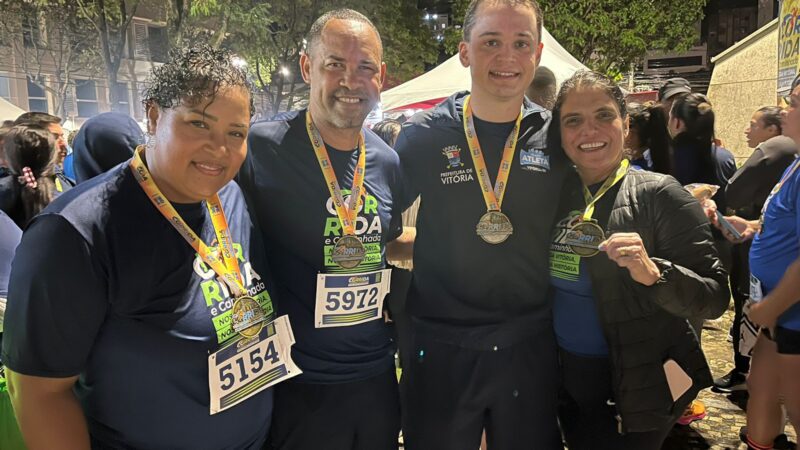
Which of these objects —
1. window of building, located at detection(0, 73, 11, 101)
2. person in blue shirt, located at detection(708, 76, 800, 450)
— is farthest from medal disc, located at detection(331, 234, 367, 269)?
window of building, located at detection(0, 73, 11, 101)

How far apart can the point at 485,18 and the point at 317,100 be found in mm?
810

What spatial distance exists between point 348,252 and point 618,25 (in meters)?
16.7

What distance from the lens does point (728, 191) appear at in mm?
4465

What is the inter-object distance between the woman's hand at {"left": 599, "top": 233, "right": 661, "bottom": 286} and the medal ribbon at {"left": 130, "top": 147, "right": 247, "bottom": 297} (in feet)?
3.91

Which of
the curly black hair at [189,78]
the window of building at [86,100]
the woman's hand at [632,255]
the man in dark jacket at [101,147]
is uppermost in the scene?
the window of building at [86,100]

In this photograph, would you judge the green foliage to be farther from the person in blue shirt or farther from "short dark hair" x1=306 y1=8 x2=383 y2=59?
"short dark hair" x1=306 y1=8 x2=383 y2=59

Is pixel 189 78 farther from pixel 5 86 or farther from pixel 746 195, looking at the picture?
pixel 5 86

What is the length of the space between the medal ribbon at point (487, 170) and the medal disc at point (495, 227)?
0.03 m

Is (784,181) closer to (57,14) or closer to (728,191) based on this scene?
(728,191)

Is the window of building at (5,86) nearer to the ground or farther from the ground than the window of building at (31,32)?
nearer to the ground

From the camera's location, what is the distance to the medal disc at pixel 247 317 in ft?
5.24

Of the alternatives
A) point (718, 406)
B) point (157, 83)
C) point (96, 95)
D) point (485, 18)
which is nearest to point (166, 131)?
point (157, 83)

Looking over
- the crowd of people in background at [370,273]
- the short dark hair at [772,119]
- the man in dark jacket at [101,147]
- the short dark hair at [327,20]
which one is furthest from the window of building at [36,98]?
the short dark hair at [772,119]

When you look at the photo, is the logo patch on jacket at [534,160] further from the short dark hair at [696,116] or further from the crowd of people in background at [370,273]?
the short dark hair at [696,116]
